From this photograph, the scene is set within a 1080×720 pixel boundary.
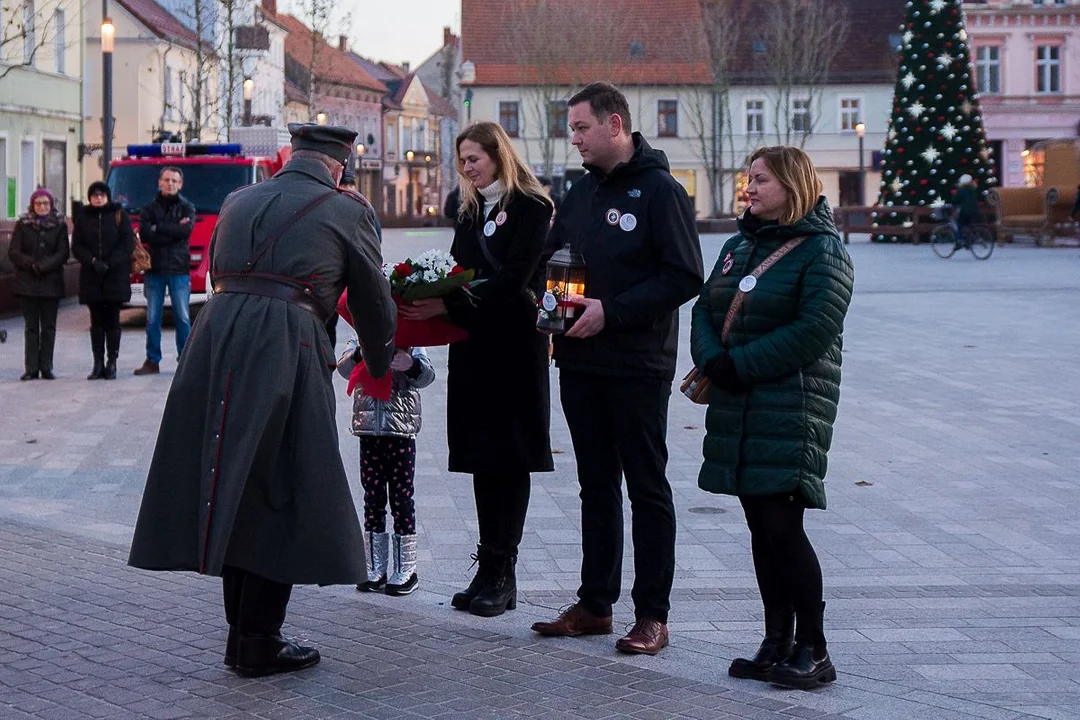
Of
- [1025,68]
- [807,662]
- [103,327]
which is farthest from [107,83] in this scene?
[1025,68]

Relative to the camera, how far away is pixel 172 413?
5484mm

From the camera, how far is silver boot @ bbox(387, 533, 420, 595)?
22.7 ft

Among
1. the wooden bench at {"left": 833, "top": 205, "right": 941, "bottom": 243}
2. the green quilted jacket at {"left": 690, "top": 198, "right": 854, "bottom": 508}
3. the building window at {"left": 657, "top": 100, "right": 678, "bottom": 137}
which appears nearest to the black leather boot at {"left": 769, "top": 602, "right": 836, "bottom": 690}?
the green quilted jacket at {"left": 690, "top": 198, "right": 854, "bottom": 508}

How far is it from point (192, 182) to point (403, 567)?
16840 mm

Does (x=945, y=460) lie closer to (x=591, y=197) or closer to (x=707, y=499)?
(x=707, y=499)

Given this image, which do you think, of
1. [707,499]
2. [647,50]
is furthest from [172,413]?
[647,50]

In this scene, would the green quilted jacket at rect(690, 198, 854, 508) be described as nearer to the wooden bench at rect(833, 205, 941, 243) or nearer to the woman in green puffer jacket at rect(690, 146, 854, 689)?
the woman in green puffer jacket at rect(690, 146, 854, 689)

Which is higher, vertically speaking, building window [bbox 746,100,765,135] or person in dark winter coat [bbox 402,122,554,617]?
building window [bbox 746,100,765,135]

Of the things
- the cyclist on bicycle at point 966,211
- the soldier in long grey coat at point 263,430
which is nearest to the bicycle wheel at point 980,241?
the cyclist on bicycle at point 966,211

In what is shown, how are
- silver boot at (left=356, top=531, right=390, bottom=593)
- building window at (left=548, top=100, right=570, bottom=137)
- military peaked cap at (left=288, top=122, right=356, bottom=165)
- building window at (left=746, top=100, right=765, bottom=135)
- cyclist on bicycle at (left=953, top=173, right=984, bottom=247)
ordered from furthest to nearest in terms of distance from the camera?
1. building window at (left=746, top=100, right=765, bottom=135)
2. building window at (left=548, top=100, right=570, bottom=137)
3. cyclist on bicycle at (left=953, top=173, right=984, bottom=247)
4. silver boot at (left=356, top=531, right=390, bottom=593)
5. military peaked cap at (left=288, top=122, right=356, bottom=165)

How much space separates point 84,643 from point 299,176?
1.89 metres

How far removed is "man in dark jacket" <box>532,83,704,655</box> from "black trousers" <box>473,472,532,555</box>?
0.56 m

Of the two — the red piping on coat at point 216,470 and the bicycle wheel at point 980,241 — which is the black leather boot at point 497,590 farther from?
the bicycle wheel at point 980,241

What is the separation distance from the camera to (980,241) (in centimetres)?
3734
